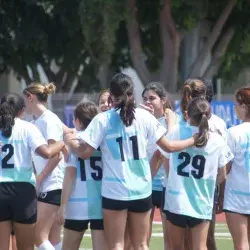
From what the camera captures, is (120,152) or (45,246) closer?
(120,152)

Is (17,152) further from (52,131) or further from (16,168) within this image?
(52,131)

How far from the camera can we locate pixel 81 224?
10.0 metres

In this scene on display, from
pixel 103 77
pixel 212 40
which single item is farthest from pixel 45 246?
pixel 103 77

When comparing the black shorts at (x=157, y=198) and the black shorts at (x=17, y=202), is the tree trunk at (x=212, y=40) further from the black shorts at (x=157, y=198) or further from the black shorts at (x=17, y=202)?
the black shorts at (x=17, y=202)

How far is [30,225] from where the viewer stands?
957cm

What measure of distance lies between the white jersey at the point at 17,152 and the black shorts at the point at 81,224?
2.56ft

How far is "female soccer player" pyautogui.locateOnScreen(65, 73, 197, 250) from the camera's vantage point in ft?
30.4

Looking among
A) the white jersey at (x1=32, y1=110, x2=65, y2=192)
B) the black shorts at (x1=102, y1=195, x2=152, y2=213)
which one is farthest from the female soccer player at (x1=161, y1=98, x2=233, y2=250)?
the white jersey at (x1=32, y1=110, x2=65, y2=192)

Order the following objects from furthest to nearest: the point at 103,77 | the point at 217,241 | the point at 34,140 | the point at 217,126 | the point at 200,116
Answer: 1. the point at 103,77
2. the point at 217,241
3. the point at 217,126
4. the point at 34,140
5. the point at 200,116

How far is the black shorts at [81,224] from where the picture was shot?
9.87 meters

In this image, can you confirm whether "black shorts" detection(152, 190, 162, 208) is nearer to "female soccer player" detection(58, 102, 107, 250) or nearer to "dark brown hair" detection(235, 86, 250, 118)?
"female soccer player" detection(58, 102, 107, 250)

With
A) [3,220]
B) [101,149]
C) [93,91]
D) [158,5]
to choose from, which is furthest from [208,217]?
[93,91]

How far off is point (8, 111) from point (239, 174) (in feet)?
7.68

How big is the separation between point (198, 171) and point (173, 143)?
1.37 feet
